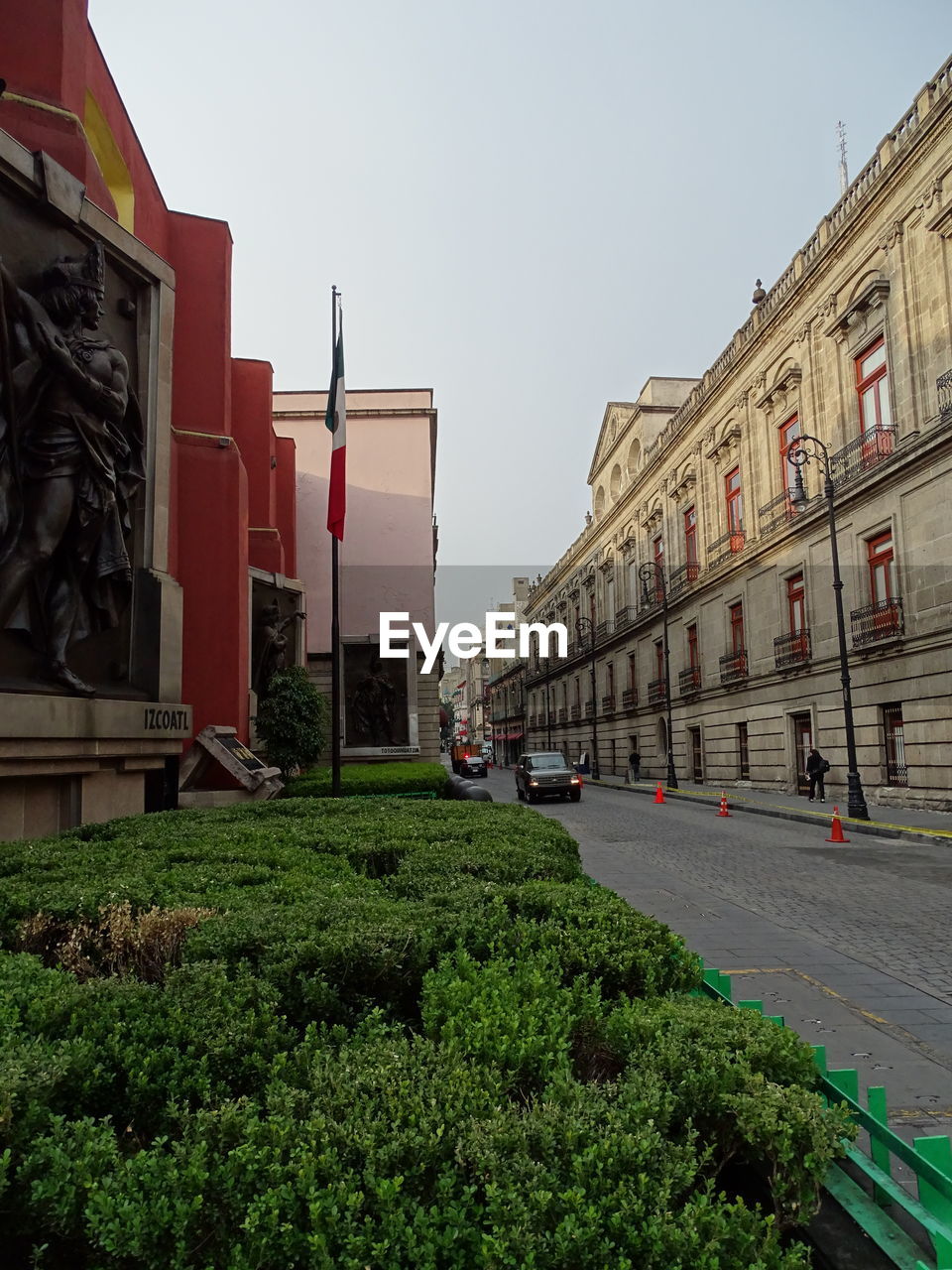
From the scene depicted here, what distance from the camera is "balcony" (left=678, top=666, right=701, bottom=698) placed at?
35812 millimetres

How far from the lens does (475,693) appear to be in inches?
5315

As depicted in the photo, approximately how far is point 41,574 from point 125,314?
4.02 metres

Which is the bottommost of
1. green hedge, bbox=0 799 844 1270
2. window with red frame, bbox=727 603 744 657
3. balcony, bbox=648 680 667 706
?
green hedge, bbox=0 799 844 1270

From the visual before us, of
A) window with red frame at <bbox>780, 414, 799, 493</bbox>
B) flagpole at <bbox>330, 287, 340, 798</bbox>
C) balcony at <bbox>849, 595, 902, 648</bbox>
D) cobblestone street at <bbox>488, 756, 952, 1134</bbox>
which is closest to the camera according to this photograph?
cobblestone street at <bbox>488, 756, 952, 1134</bbox>

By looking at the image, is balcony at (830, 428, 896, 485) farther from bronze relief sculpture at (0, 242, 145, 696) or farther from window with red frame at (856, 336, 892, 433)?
bronze relief sculpture at (0, 242, 145, 696)

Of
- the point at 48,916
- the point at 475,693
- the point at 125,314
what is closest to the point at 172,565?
the point at 125,314

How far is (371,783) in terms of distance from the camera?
58.1 feet

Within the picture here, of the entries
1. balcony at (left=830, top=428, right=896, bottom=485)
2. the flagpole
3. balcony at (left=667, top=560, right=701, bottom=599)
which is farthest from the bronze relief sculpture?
balcony at (left=667, top=560, right=701, bottom=599)

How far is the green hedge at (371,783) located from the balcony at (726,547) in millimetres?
16704

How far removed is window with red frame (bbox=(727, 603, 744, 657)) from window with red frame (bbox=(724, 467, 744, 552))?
2.20m

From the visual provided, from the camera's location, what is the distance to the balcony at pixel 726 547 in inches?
1248

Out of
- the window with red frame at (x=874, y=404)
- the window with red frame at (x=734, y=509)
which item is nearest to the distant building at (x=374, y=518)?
the window with red frame at (x=734, y=509)

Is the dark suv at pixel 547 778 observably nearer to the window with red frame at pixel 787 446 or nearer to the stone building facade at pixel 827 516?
the stone building facade at pixel 827 516

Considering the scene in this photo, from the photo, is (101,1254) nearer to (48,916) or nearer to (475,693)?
(48,916)
